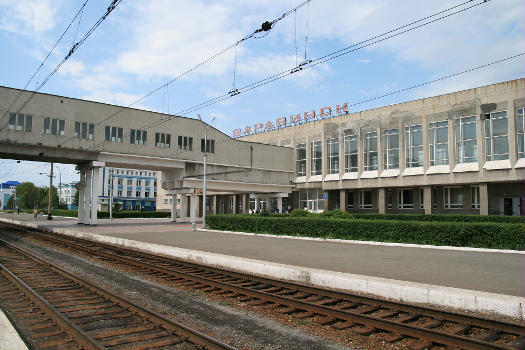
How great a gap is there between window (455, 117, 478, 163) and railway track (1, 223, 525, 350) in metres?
33.1

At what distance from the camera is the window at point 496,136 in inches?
1361

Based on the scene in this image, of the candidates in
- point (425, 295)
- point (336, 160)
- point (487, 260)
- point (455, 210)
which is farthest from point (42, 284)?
point (336, 160)

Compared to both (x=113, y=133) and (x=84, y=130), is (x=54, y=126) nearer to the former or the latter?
(x=84, y=130)

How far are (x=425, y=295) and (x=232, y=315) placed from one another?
4.11m

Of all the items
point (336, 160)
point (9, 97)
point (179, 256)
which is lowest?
point (179, 256)

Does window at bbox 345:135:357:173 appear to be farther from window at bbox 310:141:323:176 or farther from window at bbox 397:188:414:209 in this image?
window at bbox 397:188:414:209

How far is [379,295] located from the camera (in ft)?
29.5

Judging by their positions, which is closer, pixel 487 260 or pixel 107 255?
pixel 487 260

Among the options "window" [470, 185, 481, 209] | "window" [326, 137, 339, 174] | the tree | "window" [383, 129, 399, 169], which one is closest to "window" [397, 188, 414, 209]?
"window" [383, 129, 399, 169]

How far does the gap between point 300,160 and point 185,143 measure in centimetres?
1791

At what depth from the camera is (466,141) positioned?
3719 centimetres

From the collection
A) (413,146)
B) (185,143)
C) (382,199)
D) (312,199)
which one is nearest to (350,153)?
(382,199)

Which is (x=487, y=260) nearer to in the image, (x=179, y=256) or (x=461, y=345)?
(x=461, y=345)

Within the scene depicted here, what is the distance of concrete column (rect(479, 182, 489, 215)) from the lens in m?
35.2
